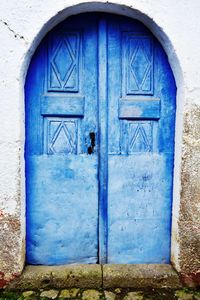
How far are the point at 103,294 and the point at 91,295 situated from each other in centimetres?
9

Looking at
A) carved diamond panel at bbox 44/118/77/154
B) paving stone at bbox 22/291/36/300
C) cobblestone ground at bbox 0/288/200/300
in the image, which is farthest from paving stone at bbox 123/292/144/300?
carved diamond panel at bbox 44/118/77/154

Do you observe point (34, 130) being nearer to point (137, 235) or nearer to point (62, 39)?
point (62, 39)

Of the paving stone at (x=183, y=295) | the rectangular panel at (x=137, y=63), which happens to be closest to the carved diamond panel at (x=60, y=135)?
the rectangular panel at (x=137, y=63)

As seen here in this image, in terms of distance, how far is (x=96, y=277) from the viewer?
2822 mm

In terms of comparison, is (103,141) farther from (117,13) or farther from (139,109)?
(117,13)

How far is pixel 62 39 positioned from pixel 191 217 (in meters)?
1.76

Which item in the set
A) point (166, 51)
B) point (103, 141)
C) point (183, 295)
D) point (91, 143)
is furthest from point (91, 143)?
point (183, 295)

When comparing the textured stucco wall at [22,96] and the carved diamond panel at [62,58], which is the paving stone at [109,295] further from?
the carved diamond panel at [62,58]

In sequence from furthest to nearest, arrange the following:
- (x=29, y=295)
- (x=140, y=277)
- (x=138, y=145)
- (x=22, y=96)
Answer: (x=138, y=145) < (x=140, y=277) < (x=22, y=96) < (x=29, y=295)

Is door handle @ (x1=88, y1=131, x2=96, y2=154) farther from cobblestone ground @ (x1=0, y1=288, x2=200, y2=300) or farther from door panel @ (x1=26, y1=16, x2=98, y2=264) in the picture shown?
cobblestone ground @ (x1=0, y1=288, x2=200, y2=300)

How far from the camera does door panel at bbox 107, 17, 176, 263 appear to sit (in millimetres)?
2891

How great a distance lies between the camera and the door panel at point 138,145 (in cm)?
289

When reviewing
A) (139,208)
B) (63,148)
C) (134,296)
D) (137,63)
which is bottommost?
(134,296)

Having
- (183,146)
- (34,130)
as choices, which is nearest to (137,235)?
(183,146)
